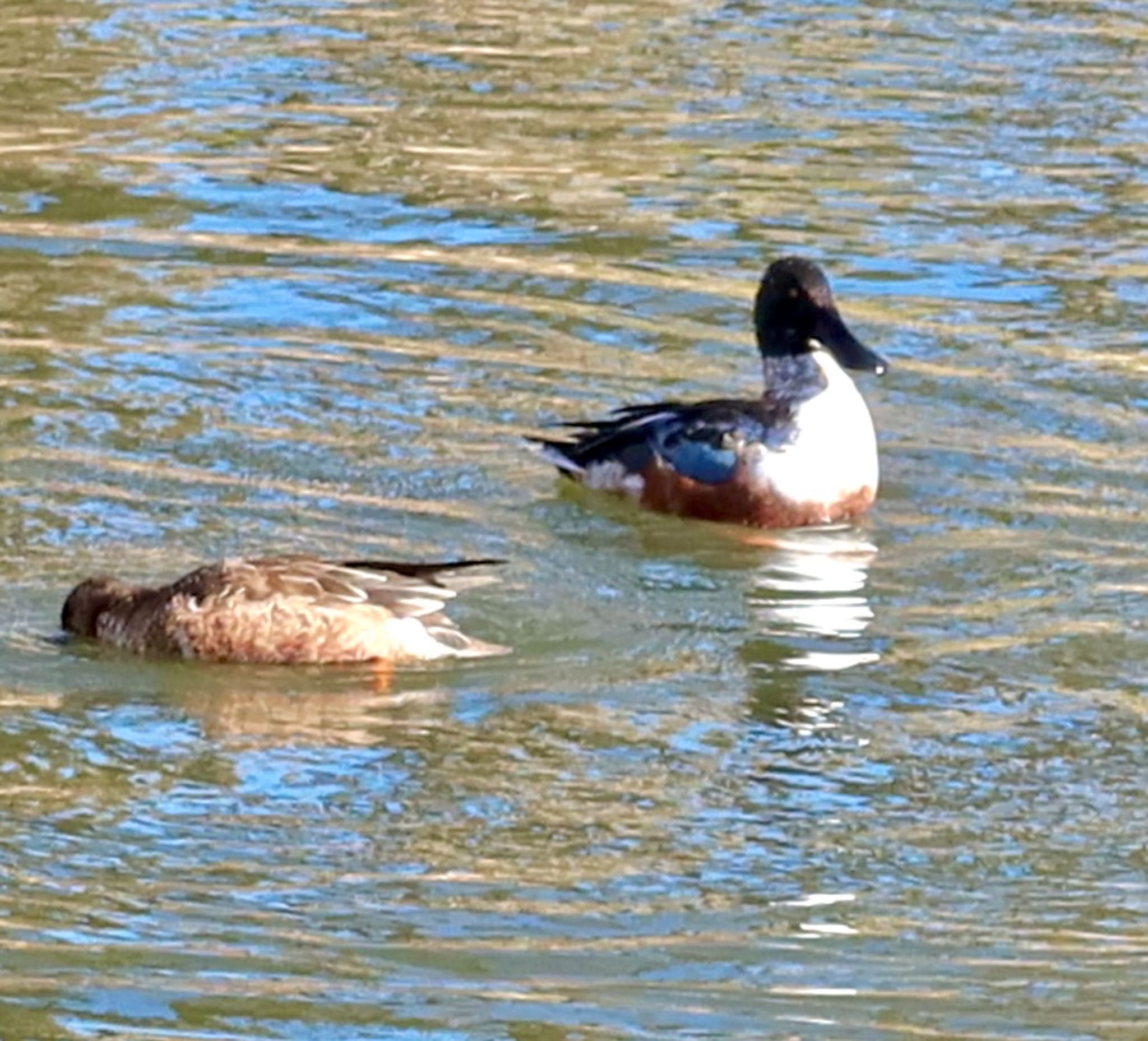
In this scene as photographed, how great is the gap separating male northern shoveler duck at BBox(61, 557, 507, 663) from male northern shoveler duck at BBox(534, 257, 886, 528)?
209 centimetres

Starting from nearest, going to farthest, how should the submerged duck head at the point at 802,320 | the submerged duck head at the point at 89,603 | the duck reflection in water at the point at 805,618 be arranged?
the duck reflection in water at the point at 805,618
the submerged duck head at the point at 89,603
the submerged duck head at the point at 802,320

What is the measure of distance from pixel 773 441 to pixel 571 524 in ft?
2.65

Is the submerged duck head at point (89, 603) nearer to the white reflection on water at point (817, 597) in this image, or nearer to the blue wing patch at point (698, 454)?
the white reflection on water at point (817, 597)

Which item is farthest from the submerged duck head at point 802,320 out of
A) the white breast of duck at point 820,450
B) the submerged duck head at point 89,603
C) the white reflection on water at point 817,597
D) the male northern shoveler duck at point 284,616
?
the submerged duck head at point 89,603

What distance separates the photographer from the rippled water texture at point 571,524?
7520 millimetres

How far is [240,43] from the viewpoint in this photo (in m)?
19.4

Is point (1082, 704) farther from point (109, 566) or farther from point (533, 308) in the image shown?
point (533, 308)

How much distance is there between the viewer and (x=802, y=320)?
40.2 ft

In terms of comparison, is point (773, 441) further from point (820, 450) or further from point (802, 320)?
point (802, 320)

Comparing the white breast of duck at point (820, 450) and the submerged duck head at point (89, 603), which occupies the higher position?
the white breast of duck at point (820, 450)

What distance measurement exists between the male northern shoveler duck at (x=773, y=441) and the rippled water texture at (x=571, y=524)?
0.13m

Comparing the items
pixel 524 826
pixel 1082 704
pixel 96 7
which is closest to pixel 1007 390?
pixel 1082 704

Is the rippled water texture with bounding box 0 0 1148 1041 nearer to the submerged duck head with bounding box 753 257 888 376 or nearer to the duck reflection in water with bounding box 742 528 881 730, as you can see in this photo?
the duck reflection in water with bounding box 742 528 881 730

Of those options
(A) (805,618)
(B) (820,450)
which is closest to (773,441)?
(B) (820,450)
